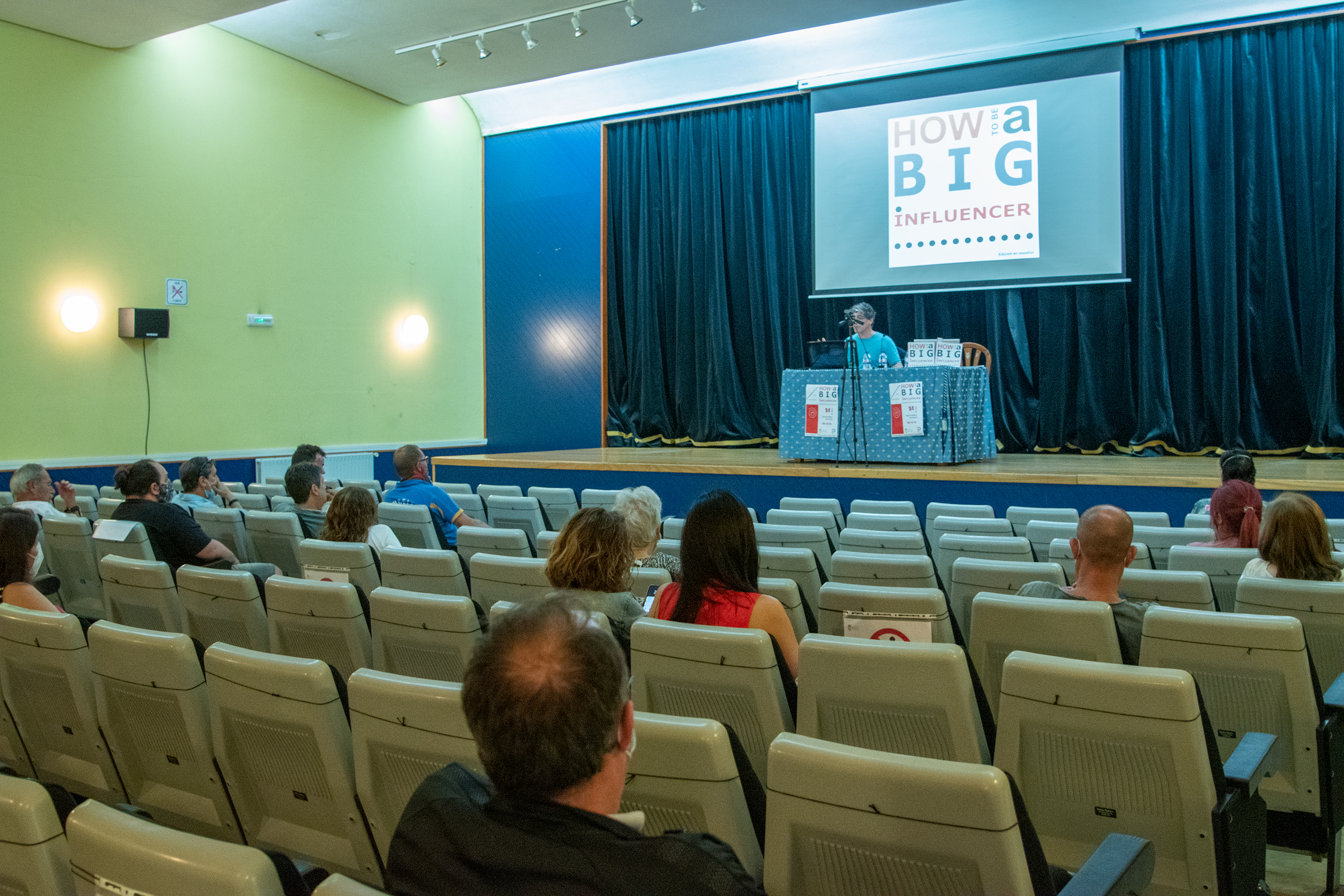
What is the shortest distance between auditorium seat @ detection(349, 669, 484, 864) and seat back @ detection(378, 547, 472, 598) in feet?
5.11

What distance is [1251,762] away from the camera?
187 cm

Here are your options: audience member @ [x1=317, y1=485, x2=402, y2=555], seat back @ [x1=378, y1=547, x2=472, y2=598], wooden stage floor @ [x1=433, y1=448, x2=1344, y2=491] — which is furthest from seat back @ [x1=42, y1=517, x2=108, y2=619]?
wooden stage floor @ [x1=433, y1=448, x2=1344, y2=491]

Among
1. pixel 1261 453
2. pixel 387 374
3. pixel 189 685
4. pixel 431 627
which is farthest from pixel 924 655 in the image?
pixel 387 374

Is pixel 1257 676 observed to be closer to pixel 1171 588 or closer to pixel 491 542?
pixel 1171 588

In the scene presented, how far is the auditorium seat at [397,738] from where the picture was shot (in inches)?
67.2

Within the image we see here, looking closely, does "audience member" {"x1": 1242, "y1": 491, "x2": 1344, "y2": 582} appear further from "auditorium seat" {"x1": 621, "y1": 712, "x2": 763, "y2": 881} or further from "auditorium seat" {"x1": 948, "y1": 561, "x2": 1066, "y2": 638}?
"auditorium seat" {"x1": 621, "y1": 712, "x2": 763, "y2": 881}

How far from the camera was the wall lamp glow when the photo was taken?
8172mm

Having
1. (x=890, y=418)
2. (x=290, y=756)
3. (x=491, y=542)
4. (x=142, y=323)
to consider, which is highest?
(x=142, y=323)

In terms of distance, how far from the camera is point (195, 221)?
9117 millimetres

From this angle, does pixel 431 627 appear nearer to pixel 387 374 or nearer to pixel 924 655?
pixel 924 655

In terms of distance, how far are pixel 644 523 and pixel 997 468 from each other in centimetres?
484

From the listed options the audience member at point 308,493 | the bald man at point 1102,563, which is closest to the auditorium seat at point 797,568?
the bald man at point 1102,563

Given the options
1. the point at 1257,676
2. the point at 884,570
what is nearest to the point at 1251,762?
the point at 1257,676

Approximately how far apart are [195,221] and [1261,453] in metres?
9.89
